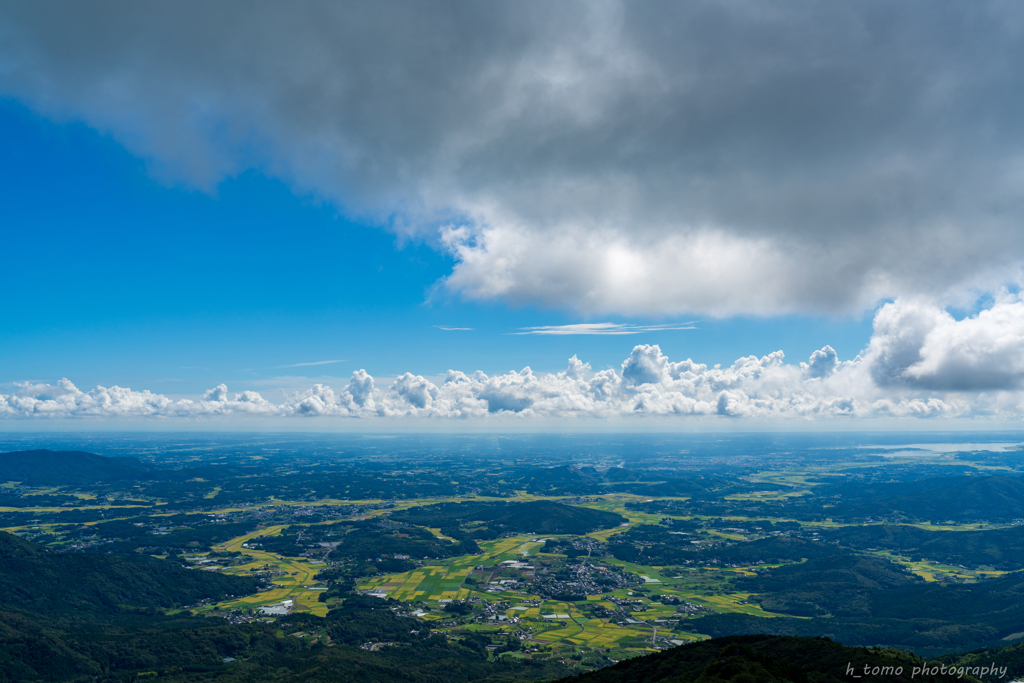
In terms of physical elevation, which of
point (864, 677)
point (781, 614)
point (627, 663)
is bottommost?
point (781, 614)

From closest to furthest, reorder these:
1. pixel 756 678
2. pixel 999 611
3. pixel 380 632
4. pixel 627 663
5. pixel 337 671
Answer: pixel 756 678 → pixel 627 663 → pixel 337 671 → pixel 380 632 → pixel 999 611

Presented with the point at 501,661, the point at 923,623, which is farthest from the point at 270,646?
the point at 923,623

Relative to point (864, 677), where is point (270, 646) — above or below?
below

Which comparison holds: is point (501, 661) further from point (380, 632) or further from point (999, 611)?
point (999, 611)

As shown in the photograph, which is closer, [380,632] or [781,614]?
[380,632]

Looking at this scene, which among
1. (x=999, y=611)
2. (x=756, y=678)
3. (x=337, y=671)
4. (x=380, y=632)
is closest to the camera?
(x=756, y=678)

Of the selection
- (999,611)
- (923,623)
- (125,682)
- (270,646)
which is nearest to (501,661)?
(270,646)
